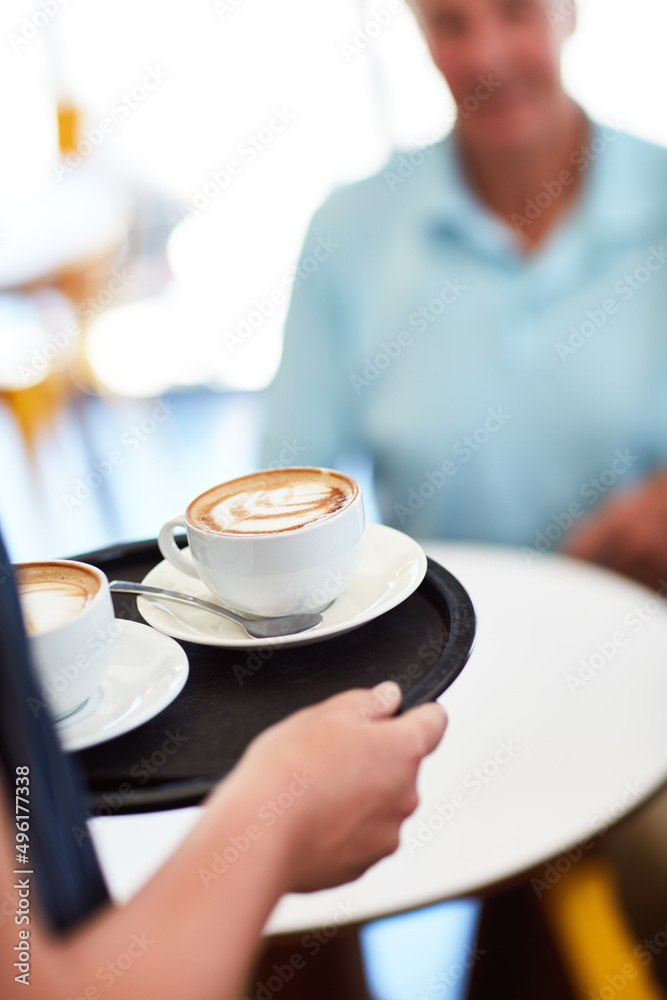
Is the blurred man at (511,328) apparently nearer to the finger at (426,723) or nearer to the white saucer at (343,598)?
the white saucer at (343,598)

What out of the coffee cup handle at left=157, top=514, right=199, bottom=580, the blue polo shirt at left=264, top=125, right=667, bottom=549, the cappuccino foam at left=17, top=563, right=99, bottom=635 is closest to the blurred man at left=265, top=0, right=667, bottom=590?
the blue polo shirt at left=264, top=125, right=667, bottom=549

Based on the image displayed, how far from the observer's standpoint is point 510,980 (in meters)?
1.10

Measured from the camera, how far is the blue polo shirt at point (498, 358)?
4.33ft

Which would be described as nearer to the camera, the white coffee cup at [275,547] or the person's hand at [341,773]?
the person's hand at [341,773]

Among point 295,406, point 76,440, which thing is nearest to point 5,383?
point 76,440

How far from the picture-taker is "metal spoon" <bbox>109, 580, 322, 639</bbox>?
0.60m

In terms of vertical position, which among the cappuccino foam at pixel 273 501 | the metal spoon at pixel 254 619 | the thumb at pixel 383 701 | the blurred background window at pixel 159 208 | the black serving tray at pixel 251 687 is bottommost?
the blurred background window at pixel 159 208

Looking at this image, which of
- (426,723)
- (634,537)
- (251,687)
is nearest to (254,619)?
(251,687)

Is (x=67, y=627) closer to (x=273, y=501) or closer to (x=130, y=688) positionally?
(x=130, y=688)

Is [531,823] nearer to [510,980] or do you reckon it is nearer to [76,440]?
[510,980]

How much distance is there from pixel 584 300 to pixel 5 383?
2030 mm

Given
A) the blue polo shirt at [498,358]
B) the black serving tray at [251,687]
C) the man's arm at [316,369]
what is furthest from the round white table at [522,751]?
the man's arm at [316,369]

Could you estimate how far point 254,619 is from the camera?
61 centimetres

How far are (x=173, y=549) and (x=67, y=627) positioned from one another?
18 centimetres
